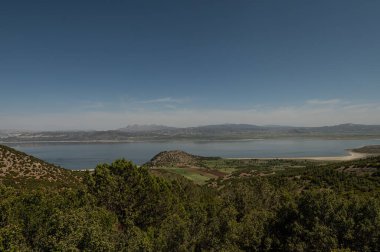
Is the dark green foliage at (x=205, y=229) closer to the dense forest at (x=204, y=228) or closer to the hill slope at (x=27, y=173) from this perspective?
the dense forest at (x=204, y=228)

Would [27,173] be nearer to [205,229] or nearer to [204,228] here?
[204,228]

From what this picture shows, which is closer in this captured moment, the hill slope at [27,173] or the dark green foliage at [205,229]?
the dark green foliage at [205,229]

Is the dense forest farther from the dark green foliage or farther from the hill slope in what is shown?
the hill slope

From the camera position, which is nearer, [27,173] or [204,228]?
[204,228]

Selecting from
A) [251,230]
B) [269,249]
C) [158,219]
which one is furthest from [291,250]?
[158,219]

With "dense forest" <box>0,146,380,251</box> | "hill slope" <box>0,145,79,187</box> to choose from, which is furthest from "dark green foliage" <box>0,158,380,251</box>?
"hill slope" <box>0,145,79,187</box>

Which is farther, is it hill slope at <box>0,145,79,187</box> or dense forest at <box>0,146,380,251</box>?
hill slope at <box>0,145,79,187</box>

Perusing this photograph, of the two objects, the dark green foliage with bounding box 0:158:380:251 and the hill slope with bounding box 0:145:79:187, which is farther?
the hill slope with bounding box 0:145:79:187

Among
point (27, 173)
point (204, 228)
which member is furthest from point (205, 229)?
point (27, 173)

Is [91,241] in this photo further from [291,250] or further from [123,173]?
[123,173]

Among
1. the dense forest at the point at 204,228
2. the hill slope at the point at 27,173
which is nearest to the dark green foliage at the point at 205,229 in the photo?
the dense forest at the point at 204,228

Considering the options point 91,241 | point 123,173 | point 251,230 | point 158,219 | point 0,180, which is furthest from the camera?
point 0,180
